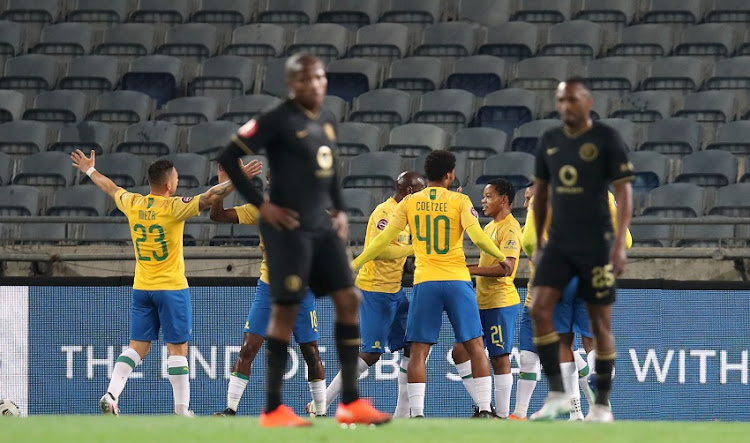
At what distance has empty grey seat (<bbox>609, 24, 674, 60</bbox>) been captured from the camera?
19.0m

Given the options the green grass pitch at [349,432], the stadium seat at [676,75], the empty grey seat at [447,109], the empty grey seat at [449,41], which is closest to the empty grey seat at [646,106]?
the stadium seat at [676,75]

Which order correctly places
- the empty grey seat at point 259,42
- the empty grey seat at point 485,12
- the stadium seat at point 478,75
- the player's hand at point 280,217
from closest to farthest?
the player's hand at point 280,217, the stadium seat at point 478,75, the empty grey seat at point 259,42, the empty grey seat at point 485,12

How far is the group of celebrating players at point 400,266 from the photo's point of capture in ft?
21.9

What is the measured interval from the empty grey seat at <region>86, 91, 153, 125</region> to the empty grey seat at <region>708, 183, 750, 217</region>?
8432mm

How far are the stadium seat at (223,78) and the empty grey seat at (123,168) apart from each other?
2654 mm

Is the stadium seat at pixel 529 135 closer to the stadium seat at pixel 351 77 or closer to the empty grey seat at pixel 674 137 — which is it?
the empty grey seat at pixel 674 137

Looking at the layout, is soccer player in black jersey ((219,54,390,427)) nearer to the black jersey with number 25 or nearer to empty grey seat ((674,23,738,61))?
the black jersey with number 25

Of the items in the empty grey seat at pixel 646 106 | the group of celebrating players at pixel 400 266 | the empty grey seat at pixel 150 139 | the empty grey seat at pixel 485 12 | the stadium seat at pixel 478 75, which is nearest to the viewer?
the group of celebrating players at pixel 400 266

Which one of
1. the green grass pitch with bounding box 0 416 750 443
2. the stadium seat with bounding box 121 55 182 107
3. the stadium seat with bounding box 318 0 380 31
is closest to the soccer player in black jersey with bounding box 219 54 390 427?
the green grass pitch with bounding box 0 416 750 443

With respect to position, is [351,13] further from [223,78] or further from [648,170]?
[648,170]

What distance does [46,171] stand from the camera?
17.0m

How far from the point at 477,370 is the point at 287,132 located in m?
4.13

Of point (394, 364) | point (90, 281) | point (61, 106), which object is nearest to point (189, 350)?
point (90, 281)

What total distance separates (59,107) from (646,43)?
9.06m
